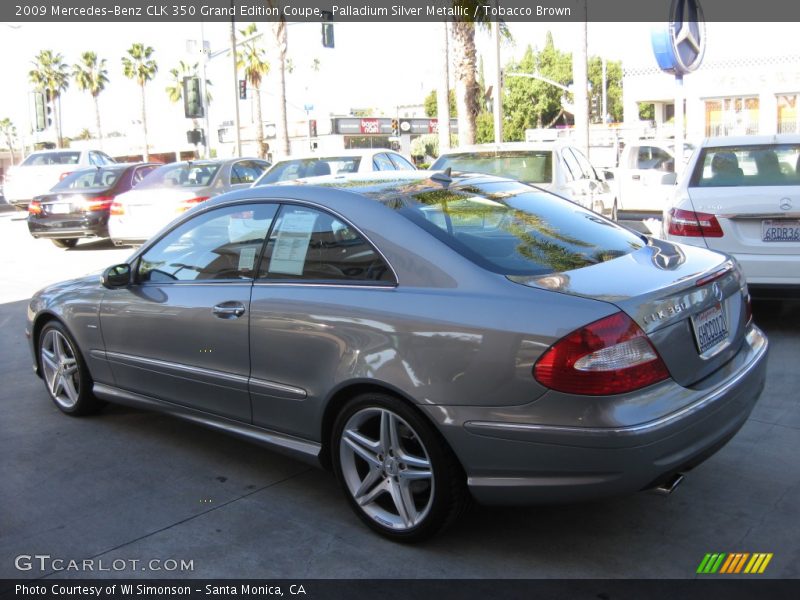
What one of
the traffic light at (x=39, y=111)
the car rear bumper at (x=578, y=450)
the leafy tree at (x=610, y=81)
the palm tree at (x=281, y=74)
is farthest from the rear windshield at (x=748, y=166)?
the leafy tree at (x=610, y=81)

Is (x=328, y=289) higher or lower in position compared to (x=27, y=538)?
higher

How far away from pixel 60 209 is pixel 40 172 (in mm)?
9073

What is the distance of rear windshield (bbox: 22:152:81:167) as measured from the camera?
2408cm

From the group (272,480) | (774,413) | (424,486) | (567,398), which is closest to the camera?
(567,398)

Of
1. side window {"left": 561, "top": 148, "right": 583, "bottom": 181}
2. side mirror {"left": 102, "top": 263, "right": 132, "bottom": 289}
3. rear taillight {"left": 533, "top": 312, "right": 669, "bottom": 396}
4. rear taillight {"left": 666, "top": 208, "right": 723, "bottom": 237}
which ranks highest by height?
side window {"left": 561, "top": 148, "right": 583, "bottom": 181}

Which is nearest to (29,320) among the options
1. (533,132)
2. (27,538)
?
(27,538)

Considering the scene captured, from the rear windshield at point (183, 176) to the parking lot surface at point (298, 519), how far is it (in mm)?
9098

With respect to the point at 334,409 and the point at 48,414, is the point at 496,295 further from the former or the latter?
the point at 48,414

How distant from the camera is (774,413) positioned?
5156 millimetres

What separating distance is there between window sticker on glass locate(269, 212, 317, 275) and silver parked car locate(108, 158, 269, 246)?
922 centimetres

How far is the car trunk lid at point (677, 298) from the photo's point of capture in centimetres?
332

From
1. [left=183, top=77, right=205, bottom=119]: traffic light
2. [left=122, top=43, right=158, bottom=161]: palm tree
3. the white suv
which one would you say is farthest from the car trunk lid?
[left=122, top=43, right=158, bottom=161]: palm tree

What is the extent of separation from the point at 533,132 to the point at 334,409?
4037cm

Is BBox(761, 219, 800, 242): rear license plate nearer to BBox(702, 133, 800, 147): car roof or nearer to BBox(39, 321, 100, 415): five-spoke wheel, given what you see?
BBox(702, 133, 800, 147): car roof
